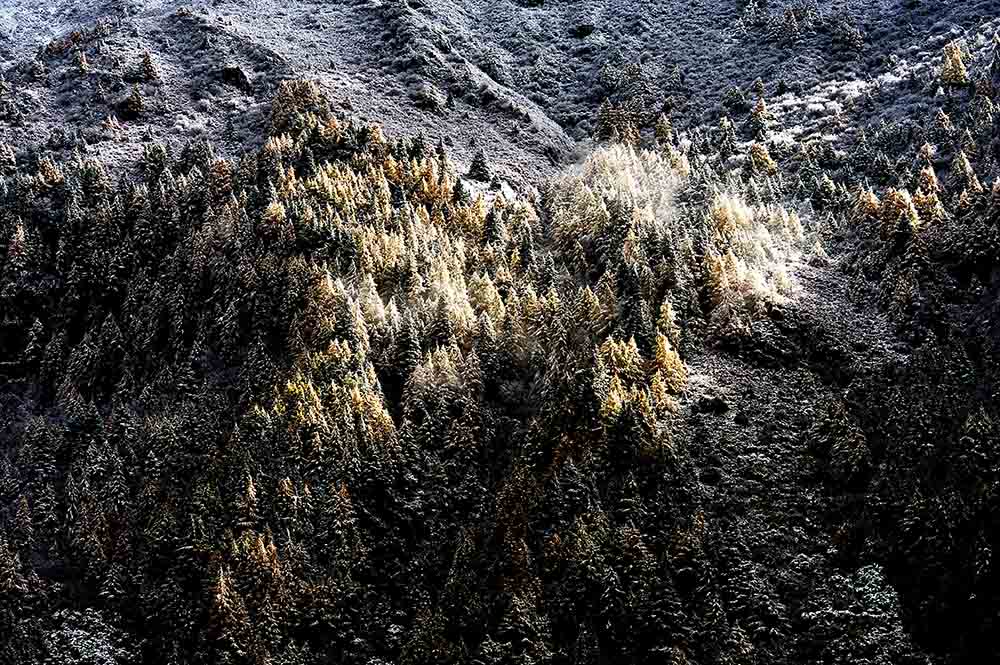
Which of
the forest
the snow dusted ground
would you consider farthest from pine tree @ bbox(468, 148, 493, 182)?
the forest

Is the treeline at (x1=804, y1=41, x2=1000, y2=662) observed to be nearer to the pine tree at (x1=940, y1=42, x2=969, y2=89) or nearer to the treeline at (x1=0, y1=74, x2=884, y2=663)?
the treeline at (x1=0, y1=74, x2=884, y2=663)

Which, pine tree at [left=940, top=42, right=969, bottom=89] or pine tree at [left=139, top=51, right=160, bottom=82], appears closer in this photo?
pine tree at [left=940, top=42, right=969, bottom=89]

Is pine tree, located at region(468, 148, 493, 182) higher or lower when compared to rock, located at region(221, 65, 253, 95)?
higher

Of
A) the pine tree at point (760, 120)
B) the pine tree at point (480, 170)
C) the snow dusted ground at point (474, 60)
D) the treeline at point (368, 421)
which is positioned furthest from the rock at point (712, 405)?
the pine tree at point (760, 120)

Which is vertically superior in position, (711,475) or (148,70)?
(711,475)

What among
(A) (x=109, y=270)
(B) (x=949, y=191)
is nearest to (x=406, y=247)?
(A) (x=109, y=270)

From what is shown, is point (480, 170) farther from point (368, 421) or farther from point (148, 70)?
point (148, 70)

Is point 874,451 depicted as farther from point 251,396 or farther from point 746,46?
point 746,46

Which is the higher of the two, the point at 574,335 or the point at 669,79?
the point at 669,79

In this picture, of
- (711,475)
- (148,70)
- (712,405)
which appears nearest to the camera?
(711,475)

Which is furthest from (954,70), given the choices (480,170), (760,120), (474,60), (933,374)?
(474,60)

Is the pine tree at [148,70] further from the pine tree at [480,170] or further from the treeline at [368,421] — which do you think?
the pine tree at [480,170]
